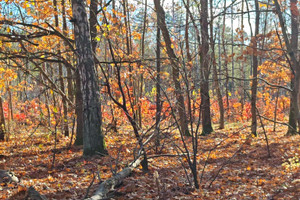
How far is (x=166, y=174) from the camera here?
6.05 metres

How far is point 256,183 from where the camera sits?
5.51 m

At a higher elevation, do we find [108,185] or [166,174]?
[108,185]

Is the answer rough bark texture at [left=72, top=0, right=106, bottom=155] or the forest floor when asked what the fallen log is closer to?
the forest floor

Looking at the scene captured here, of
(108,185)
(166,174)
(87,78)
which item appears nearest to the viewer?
(108,185)

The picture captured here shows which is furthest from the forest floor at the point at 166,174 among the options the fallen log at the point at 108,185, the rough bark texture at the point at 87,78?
the rough bark texture at the point at 87,78

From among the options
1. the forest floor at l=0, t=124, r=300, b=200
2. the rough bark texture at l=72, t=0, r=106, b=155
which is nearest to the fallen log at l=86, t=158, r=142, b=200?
the forest floor at l=0, t=124, r=300, b=200

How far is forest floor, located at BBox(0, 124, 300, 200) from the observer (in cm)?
464

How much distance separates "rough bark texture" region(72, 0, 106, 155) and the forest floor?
631mm

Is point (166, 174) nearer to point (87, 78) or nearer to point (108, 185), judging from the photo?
point (108, 185)

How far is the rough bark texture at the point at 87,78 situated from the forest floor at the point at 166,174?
631mm

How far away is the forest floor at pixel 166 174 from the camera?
4641 millimetres

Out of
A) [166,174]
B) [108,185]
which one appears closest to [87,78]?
[166,174]

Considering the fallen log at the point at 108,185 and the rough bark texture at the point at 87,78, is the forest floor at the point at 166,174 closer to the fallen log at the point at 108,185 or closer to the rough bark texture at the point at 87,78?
the fallen log at the point at 108,185

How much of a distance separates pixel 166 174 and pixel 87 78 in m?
3.23
